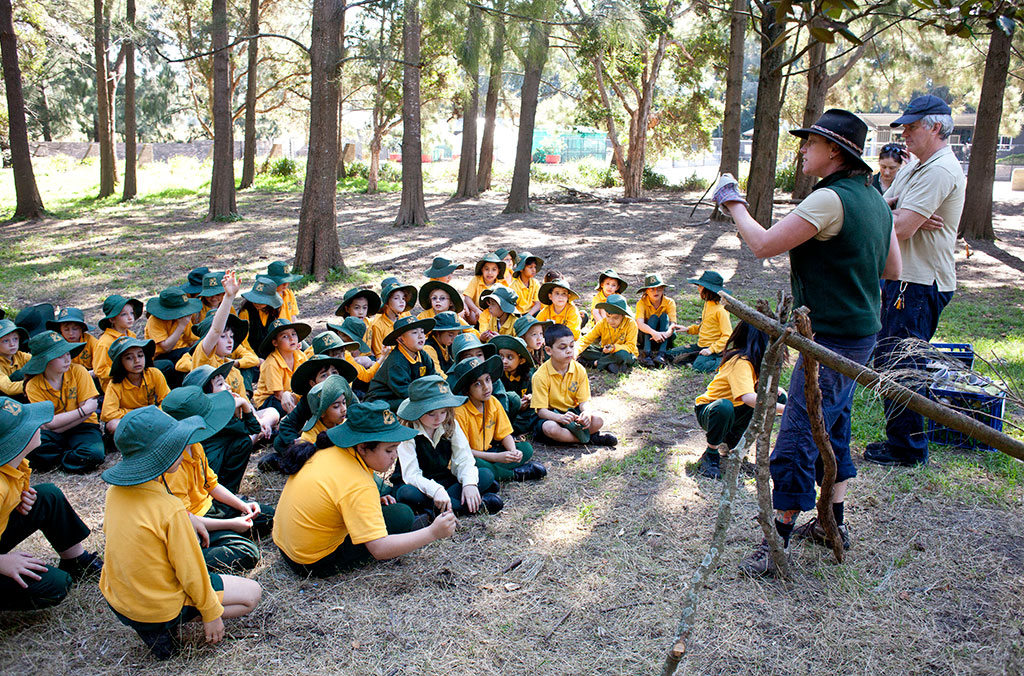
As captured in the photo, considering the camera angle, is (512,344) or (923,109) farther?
(512,344)

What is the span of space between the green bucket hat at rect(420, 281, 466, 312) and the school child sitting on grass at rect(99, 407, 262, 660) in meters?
3.60

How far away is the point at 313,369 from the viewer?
14.7 ft

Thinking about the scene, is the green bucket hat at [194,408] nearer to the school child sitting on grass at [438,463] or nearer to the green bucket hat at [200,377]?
the green bucket hat at [200,377]

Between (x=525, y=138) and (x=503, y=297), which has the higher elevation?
(x=525, y=138)

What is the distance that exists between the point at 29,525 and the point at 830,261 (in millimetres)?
3536

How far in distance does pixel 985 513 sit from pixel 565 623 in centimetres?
237

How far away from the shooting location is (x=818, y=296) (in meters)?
3.01

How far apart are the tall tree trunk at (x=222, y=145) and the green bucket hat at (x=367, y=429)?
12.9m

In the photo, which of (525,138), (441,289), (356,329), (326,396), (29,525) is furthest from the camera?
(525,138)

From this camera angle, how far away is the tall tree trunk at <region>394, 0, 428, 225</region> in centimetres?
1334

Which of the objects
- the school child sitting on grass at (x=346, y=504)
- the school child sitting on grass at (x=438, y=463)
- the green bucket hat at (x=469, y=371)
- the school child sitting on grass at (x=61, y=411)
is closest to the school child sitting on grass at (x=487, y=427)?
the green bucket hat at (x=469, y=371)

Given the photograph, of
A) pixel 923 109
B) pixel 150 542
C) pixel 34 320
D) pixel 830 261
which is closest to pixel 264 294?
pixel 34 320

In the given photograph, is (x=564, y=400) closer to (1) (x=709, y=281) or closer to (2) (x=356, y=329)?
(1) (x=709, y=281)

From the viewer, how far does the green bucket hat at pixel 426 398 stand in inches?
151
